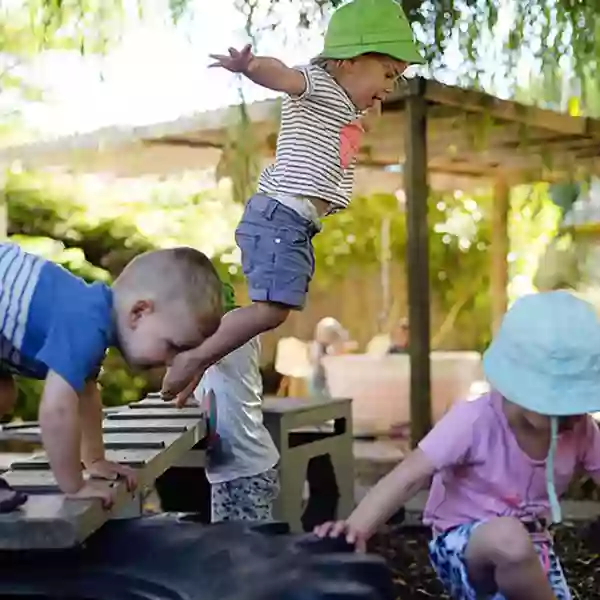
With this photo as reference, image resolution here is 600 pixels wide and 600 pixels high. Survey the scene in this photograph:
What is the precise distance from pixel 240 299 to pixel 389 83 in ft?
13.5

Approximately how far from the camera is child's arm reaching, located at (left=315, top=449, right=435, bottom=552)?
1624 mm

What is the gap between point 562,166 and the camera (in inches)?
203

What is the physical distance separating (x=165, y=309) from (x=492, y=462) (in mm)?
619

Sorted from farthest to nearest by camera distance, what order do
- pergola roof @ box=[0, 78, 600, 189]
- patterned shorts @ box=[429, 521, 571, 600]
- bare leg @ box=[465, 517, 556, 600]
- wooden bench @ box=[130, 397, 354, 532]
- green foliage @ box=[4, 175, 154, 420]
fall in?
green foliage @ box=[4, 175, 154, 420], pergola roof @ box=[0, 78, 600, 189], wooden bench @ box=[130, 397, 354, 532], patterned shorts @ box=[429, 521, 571, 600], bare leg @ box=[465, 517, 556, 600]

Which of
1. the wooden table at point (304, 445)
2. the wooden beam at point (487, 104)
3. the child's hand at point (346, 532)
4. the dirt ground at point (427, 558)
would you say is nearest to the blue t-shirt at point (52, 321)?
the child's hand at point (346, 532)

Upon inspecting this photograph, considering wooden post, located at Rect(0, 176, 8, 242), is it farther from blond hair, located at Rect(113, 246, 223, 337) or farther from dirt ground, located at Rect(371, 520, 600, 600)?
blond hair, located at Rect(113, 246, 223, 337)

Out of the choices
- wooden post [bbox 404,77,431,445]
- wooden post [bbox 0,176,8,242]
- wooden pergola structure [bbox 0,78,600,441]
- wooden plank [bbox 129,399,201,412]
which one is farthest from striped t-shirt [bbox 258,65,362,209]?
wooden post [bbox 0,176,8,242]

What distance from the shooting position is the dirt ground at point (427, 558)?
2947 mm

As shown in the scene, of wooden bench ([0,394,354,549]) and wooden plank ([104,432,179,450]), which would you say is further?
wooden plank ([104,432,179,450])

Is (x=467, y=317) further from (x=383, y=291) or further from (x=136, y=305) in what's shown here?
(x=136, y=305)

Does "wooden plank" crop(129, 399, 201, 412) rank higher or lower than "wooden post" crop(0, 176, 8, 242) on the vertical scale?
lower

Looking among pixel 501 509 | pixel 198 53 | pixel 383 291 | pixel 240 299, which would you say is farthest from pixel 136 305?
pixel 383 291

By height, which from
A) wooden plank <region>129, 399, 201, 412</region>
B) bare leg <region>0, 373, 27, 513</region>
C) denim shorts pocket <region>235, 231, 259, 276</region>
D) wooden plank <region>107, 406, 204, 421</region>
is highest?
denim shorts pocket <region>235, 231, 259, 276</region>

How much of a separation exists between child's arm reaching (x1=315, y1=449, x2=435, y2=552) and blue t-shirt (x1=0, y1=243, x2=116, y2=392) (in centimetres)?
42
